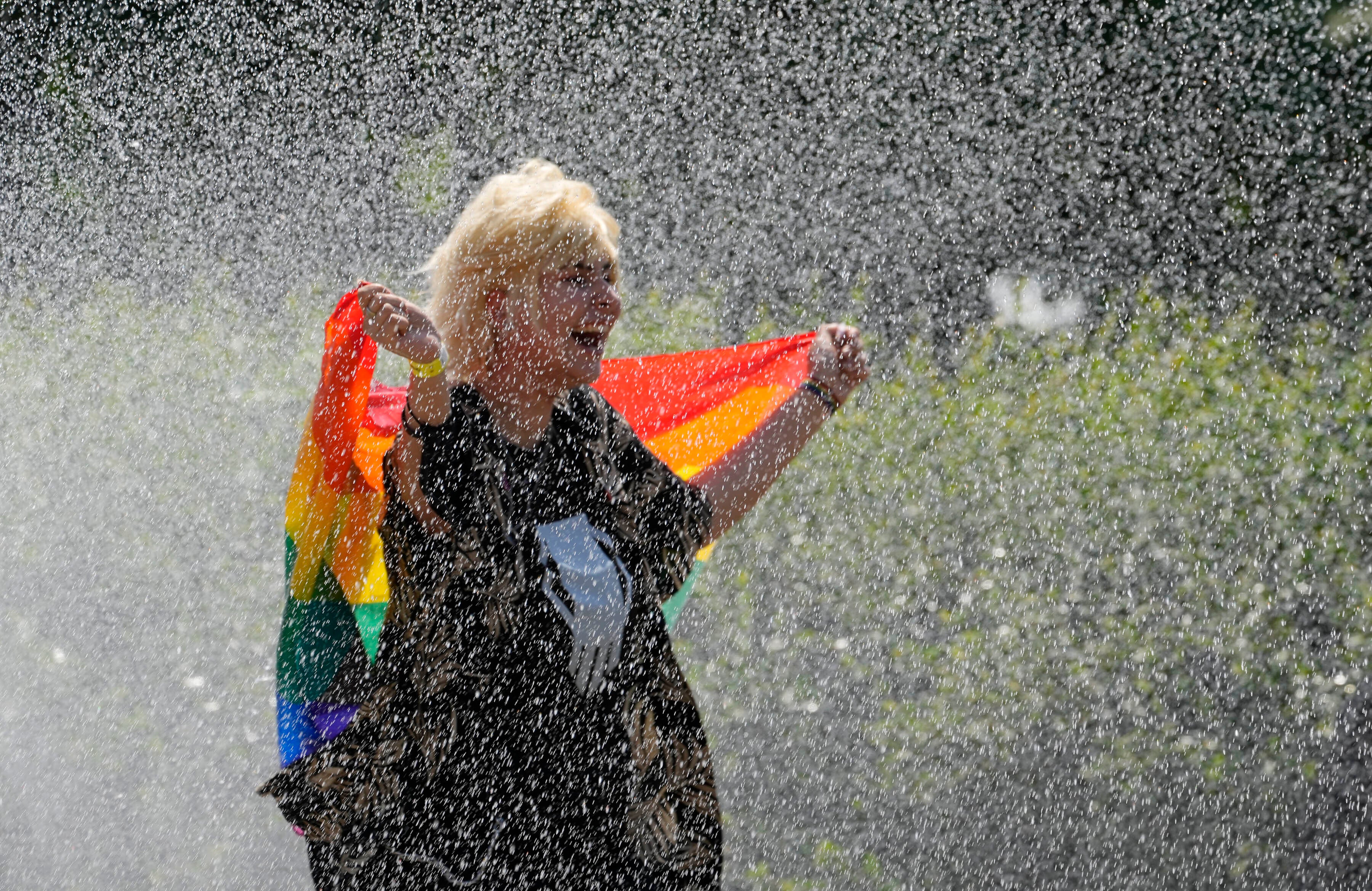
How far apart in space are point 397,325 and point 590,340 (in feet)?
1.20

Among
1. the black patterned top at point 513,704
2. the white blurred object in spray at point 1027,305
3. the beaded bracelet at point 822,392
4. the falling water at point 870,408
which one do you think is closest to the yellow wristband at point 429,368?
the black patterned top at point 513,704

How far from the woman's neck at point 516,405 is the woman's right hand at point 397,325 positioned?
195 millimetres

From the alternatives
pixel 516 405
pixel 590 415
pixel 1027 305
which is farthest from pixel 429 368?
pixel 1027 305

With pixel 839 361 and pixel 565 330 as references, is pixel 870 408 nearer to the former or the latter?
pixel 839 361

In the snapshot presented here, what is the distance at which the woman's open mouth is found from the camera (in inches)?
80.1

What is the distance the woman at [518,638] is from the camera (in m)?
1.94

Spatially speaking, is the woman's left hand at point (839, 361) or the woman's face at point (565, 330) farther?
the woman's left hand at point (839, 361)

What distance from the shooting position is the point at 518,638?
195 cm

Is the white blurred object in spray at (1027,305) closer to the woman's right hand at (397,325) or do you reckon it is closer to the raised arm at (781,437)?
the raised arm at (781,437)

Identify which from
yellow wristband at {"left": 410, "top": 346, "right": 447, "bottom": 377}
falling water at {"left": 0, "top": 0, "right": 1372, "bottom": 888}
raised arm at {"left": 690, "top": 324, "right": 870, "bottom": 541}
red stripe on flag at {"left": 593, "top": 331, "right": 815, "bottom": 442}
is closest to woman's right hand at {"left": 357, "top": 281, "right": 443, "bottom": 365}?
yellow wristband at {"left": 410, "top": 346, "right": 447, "bottom": 377}

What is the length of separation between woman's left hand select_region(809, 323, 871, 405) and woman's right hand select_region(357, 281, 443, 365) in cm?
67

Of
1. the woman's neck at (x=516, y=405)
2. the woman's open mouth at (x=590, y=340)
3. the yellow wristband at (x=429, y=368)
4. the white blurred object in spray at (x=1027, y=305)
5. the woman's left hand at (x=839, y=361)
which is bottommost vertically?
the white blurred object in spray at (x=1027, y=305)

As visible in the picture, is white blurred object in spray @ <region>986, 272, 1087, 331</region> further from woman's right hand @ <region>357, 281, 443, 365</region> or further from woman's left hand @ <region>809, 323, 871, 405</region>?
woman's right hand @ <region>357, 281, 443, 365</region>

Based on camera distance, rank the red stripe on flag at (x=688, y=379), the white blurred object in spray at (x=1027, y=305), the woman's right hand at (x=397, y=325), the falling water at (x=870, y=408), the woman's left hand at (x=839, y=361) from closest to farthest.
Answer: the woman's right hand at (x=397, y=325) → the woman's left hand at (x=839, y=361) → the red stripe on flag at (x=688, y=379) → the falling water at (x=870, y=408) → the white blurred object in spray at (x=1027, y=305)
